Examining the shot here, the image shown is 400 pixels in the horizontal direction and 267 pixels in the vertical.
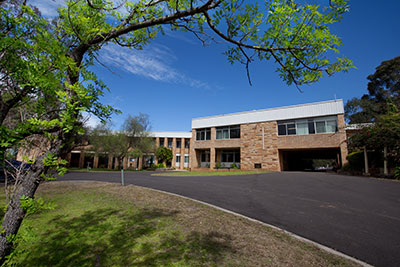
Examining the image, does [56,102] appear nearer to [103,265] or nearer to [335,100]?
[103,265]

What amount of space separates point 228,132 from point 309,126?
1031 cm

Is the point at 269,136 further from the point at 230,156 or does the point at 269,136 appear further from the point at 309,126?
the point at 230,156

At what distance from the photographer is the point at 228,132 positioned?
90.0 feet

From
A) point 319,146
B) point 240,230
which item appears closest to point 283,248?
point 240,230

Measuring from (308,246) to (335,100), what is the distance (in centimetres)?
2103

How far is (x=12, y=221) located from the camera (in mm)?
1986

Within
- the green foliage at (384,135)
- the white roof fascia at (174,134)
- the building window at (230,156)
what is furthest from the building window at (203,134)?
the green foliage at (384,135)

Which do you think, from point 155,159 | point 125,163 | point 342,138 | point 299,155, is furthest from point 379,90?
point 125,163

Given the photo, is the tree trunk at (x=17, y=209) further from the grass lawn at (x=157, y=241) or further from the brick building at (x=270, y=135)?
the brick building at (x=270, y=135)

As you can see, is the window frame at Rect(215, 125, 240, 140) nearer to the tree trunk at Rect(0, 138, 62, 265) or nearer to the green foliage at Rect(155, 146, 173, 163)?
the green foliage at Rect(155, 146, 173, 163)

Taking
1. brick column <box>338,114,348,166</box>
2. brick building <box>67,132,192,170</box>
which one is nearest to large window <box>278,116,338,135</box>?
brick column <box>338,114,348,166</box>

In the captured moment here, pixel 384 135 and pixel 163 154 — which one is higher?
pixel 384 135

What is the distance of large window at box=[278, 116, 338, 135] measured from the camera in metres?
19.9

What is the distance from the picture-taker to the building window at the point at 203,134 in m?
29.5
